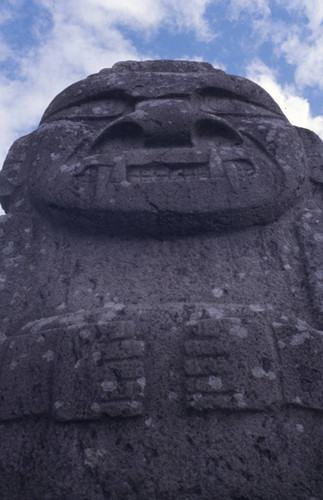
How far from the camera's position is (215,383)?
2.16 metres

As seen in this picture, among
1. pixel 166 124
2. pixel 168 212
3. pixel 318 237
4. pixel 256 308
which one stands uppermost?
pixel 166 124

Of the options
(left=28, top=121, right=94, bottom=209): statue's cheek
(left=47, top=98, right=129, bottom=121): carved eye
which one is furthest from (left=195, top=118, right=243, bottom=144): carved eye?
(left=28, top=121, right=94, bottom=209): statue's cheek

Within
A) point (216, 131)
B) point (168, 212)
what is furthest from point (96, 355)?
→ point (216, 131)

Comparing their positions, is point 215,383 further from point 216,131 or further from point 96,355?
point 216,131

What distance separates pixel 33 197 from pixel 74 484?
5.95 feet

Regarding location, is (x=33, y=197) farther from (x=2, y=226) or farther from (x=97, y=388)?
(x=97, y=388)

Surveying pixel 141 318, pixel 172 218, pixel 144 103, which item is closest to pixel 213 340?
pixel 141 318

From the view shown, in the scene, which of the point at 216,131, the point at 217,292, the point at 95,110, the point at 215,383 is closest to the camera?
the point at 215,383

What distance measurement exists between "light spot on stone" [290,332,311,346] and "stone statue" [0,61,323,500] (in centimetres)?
1

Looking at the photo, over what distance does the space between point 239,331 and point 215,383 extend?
0.93 feet

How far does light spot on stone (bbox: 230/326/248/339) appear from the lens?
229cm

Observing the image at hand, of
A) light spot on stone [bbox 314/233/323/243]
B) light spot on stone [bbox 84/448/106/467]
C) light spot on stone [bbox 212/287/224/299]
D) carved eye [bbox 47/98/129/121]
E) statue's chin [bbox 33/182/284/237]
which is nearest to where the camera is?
light spot on stone [bbox 84/448/106/467]

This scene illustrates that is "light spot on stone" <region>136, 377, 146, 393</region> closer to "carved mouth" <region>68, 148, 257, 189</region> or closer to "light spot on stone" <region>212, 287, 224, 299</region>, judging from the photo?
"light spot on stone" <region>212, 287, 224, 299</region>

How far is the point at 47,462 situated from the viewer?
2.07 m
